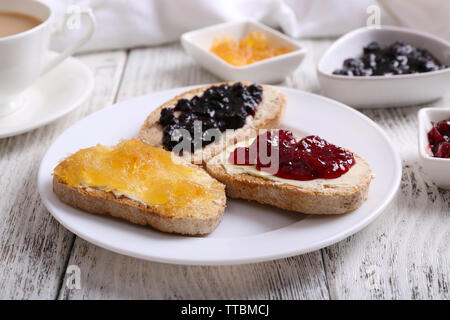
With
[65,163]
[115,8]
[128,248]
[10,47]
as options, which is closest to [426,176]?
[128,248]

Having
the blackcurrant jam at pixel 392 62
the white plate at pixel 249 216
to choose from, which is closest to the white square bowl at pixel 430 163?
the white plate at pixel 249 216

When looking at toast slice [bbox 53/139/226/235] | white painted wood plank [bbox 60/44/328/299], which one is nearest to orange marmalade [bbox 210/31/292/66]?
toast slice [bbox 53/139/226/235]

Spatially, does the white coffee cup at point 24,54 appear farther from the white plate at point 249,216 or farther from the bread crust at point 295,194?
the bread crust at point 295,194

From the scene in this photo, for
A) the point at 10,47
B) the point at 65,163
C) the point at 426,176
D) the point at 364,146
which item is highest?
the point at 10,47

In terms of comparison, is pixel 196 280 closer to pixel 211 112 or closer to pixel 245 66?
pixel 211 112

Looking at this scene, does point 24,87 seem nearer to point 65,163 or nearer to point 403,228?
point 65,163

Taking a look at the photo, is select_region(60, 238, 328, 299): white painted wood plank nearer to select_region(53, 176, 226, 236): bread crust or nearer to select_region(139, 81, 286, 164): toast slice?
select_region(53, 176, 226, 236): bread crust

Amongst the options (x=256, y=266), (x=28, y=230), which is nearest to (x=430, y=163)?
(x=256, y=266)

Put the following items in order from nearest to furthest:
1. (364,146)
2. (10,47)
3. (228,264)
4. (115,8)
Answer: (228,264) → (364,146) → (10,47) → (115,8)

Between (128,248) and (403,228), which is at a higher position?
(128,248)
